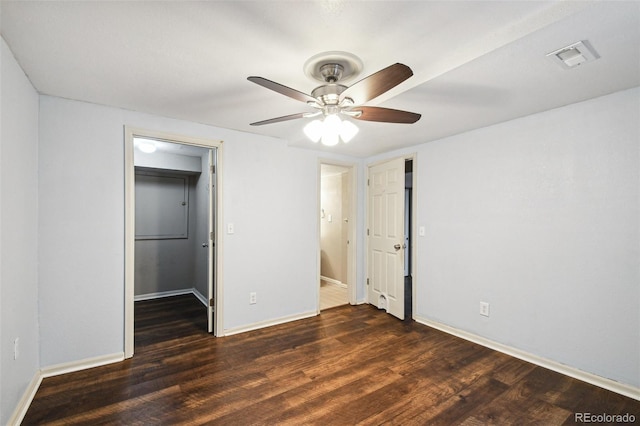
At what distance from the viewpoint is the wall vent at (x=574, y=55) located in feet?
5.03

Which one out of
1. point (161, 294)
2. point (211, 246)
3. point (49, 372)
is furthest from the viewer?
point (161, 294)

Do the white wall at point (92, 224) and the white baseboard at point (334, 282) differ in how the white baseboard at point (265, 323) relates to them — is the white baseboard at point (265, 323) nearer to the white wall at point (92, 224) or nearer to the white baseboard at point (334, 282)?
the white wall at point (92, 224)

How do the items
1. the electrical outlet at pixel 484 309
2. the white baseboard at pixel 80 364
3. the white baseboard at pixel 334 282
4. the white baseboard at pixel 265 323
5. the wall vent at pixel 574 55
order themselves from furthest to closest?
the white baseboard at pixel 334 282 < the white baseboard at pixel 265 323 < the electrical outlet at pixel 484 309 < the white baseboard at pixel 80 364 < the wall vent at pixel 574 55

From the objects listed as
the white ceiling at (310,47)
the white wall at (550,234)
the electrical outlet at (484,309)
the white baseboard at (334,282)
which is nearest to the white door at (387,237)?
the white wall at (550,234)

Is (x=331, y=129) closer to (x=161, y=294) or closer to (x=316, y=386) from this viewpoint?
(x=316, y=386)

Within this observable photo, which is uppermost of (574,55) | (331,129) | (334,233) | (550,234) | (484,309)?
(574,55)

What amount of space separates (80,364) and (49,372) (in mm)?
191

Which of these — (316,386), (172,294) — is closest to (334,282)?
(172,294)

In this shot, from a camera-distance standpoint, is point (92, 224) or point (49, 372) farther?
point (92, 224)

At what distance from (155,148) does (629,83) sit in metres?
4.86

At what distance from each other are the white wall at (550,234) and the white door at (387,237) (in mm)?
448

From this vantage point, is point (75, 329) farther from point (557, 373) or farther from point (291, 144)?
point (557, 373)

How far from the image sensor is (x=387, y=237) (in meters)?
3.88

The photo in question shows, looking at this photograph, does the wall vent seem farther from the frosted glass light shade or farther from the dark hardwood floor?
the dark hardwood floor
